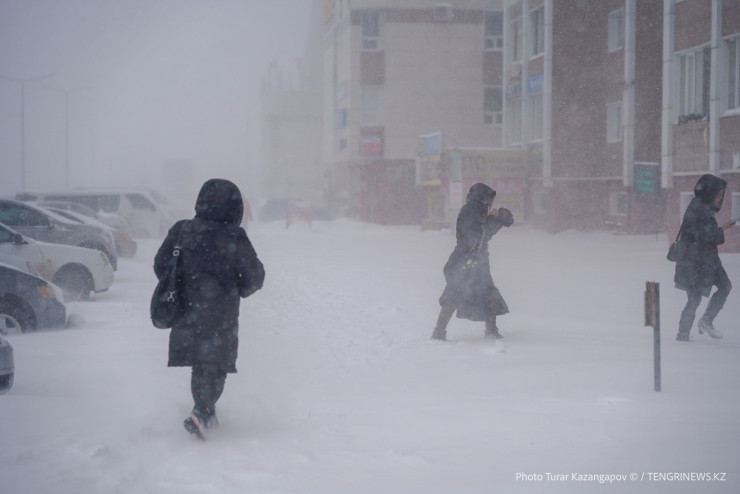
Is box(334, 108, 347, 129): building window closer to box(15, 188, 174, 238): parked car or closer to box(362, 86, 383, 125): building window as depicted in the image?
box(362, 86, 383, 125): building window

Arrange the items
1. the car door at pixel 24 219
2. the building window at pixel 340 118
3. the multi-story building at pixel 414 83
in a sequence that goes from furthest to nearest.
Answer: the building window at pixel 340 118, the multi-story building at pixel 414 83, the car door at pixel 24 219

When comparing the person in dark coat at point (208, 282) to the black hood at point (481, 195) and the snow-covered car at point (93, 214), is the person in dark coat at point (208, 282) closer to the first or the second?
the black hood at point (481, 195)

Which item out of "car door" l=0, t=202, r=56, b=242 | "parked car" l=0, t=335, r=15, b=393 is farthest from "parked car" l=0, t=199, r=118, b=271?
"parked car" l=0, t=335, r=15, b=393

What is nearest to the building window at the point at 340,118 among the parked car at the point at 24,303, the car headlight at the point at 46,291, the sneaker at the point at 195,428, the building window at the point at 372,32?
the building window at the point at 372,32

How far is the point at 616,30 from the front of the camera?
32.1 m

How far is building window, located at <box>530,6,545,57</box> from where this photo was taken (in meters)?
35.6

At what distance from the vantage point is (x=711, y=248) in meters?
9.55

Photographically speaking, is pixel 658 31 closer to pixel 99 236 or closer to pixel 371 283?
pixel 371 283

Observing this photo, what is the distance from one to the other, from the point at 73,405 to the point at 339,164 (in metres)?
50.4

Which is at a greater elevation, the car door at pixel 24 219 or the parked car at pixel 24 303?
the car door at pixel 24 219

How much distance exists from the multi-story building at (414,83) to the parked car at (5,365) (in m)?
41.0

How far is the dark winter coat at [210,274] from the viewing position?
599cm

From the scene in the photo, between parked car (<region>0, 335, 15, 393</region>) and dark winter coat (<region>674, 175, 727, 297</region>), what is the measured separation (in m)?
6.69

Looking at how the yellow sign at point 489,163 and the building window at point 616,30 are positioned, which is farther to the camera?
the yellow sign at point 489,163
